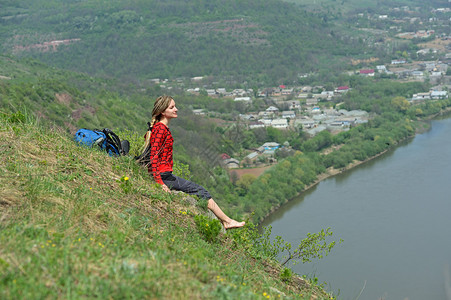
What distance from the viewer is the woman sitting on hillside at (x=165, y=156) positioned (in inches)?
139

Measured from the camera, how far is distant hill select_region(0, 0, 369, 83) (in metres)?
48.4

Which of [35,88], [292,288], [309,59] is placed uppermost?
[292,288]

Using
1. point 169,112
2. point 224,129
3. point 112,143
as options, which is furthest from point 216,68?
point 169,112

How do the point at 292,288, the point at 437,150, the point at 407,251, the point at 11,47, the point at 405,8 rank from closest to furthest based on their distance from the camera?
1. the point at 292,288
2. the point at 407,251
3. the point at 437,150
4. the point at 11,47
5. the point at 405,8

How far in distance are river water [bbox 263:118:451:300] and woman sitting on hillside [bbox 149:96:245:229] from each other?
4229mm

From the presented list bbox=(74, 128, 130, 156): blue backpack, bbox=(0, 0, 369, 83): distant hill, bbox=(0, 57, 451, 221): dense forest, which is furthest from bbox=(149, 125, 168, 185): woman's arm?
bbox=(0, 0, 369, 83): distant hill

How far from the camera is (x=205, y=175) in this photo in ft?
59.3

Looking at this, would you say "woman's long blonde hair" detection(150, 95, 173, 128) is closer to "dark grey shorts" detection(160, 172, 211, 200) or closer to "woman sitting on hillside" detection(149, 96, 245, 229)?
"woman sitting on hillside" detection(149, 96, 245, 229)

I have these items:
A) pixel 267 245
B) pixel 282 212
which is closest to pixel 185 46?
pixel 282 212

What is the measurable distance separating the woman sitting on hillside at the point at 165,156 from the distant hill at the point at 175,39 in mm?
42954

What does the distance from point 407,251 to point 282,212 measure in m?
4.85

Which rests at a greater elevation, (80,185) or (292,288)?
(80,185)

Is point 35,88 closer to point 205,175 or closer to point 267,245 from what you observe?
point 205,175

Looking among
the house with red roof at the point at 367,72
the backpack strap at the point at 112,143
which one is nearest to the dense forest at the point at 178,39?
the house with red roof at the point at 367,72
